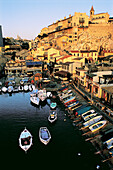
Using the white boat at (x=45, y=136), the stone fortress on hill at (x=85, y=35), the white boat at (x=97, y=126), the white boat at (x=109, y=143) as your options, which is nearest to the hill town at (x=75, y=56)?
the stone fortress on hill at (x=85, y=35)

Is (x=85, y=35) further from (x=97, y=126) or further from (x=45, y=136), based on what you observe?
(x=45, y=136)

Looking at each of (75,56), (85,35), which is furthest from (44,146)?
(85,35)

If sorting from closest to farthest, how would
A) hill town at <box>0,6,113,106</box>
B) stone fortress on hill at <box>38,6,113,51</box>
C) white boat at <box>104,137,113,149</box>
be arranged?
white boat at <box>104,137,113,149</box>, hill town at <box>0,6,113,106</box>, stone fortress on hill at <box>38,6,113,51</box>

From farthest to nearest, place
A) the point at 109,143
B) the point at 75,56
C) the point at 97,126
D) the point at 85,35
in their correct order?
the point at 85,35
the point at 75,56
the point at 97,126
the point at 109,143

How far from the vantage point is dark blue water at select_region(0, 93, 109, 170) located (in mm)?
23094

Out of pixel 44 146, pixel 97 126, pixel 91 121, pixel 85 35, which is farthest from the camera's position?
pixel 85 35

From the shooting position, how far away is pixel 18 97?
176 feet

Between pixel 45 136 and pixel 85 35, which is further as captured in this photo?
pixel 85 35

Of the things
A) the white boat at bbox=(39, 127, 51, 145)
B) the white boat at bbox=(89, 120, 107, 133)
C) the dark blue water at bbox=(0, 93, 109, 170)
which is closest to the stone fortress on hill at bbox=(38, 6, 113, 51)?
the dark blue water at bbox=(0, 93, 109, 170)

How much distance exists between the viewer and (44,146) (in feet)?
88.4

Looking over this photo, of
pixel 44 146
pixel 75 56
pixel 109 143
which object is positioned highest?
pixel 75 56

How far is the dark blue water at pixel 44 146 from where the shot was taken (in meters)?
23.1

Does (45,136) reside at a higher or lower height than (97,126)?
lower

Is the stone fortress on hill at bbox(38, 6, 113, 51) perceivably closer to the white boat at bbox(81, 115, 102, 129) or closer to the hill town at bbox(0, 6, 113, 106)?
the hill town at bbox(0, 6, 113, 106)
